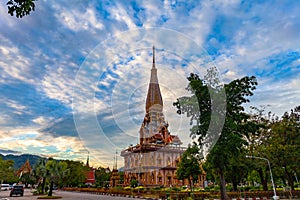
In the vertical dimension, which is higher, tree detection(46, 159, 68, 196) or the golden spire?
the golden spire

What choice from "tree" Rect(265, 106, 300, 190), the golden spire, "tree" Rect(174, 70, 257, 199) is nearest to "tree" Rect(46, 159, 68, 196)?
"tree" Rect(174, 70, 257, 199)

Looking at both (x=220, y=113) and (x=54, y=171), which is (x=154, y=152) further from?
(x=220, y=113)

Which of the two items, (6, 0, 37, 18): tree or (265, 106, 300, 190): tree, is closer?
(6, 0, 37, 18): tree

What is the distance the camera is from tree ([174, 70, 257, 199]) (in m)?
21.2

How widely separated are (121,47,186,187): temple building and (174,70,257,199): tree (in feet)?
114

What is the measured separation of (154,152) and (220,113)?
39.6 meters

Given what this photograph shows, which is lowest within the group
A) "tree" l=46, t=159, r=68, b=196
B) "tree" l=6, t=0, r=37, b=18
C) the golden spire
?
"tree" l=46, t=159, r=68, b=196

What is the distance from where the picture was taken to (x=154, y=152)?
60031 millimetres

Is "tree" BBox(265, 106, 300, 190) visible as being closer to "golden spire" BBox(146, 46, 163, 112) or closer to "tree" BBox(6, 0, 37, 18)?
"tree" BBox(6, 0, 37, 18)

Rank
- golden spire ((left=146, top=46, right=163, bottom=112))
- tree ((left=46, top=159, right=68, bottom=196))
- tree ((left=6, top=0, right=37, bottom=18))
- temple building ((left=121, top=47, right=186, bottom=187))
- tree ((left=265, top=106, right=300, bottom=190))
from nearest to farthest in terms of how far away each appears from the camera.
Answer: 1. tree ((left=6, top=0, right=37, bottom=18))
2. tree ((left=265, top=106, right=300, bottom=190))
3. tree ((left=46, top=159, right=68, bottom=196))
4. temple building ((left=121, top=47, right=186, bottom=187))
5. golden spire ((left=146, top=46, right=163, bottom=112))

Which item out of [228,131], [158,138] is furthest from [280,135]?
[158,138]

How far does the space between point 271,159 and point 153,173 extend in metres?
31.7

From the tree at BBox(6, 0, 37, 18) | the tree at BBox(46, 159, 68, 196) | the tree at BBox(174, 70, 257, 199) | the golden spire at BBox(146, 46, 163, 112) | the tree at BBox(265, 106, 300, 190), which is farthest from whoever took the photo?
the golden spire at BBox(146, 46, 163, 112)

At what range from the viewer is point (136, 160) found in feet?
202
